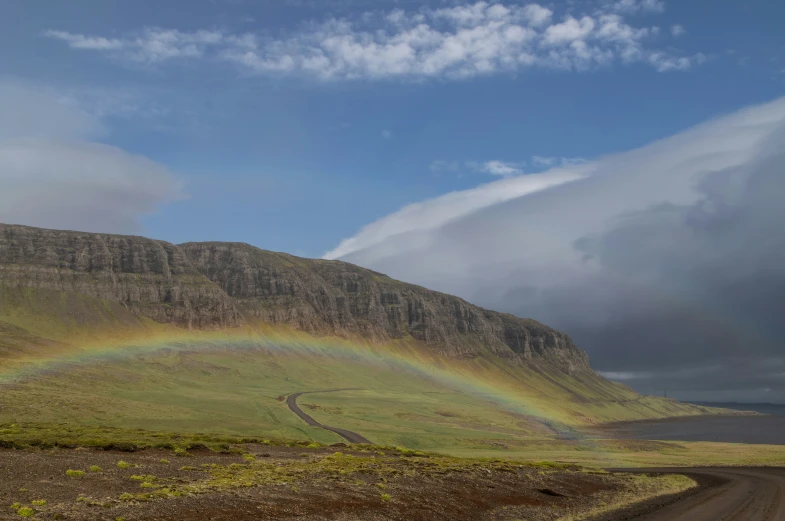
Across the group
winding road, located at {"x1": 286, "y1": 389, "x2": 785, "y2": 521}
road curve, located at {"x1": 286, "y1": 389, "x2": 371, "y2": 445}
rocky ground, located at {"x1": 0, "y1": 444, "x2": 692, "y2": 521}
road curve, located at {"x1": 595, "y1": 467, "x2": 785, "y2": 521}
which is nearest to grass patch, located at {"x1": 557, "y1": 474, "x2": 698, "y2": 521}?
rocky ground, located at {"x1": 0, "y1": 444, "x2": 692, "y2": 521}

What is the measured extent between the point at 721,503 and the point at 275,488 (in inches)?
1282

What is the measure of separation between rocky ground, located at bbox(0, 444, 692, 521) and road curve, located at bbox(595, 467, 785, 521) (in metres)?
3.62

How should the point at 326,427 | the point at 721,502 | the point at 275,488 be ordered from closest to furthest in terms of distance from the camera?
the point at 275,488 < the point at 721,502 < the point at 326,427

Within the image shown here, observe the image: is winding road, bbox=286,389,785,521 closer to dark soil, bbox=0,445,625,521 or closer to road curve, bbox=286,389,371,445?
dark soil, bbox=0,445,625,521

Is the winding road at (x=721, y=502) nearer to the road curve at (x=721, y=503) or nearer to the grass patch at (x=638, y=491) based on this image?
the road curve at (x=721, y=503)

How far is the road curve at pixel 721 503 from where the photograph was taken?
37.3 metres

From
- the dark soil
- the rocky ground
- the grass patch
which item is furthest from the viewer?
the grass patch

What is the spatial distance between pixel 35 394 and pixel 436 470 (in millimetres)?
102939

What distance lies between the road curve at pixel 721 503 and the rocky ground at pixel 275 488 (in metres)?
3.62

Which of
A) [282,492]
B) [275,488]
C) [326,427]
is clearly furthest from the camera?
[326,427]

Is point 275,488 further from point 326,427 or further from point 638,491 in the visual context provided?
point 326,427

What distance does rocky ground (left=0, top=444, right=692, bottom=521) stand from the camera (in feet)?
94.8

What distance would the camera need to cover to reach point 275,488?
3594cm

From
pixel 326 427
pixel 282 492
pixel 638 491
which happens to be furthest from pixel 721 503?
pixel 326 427
